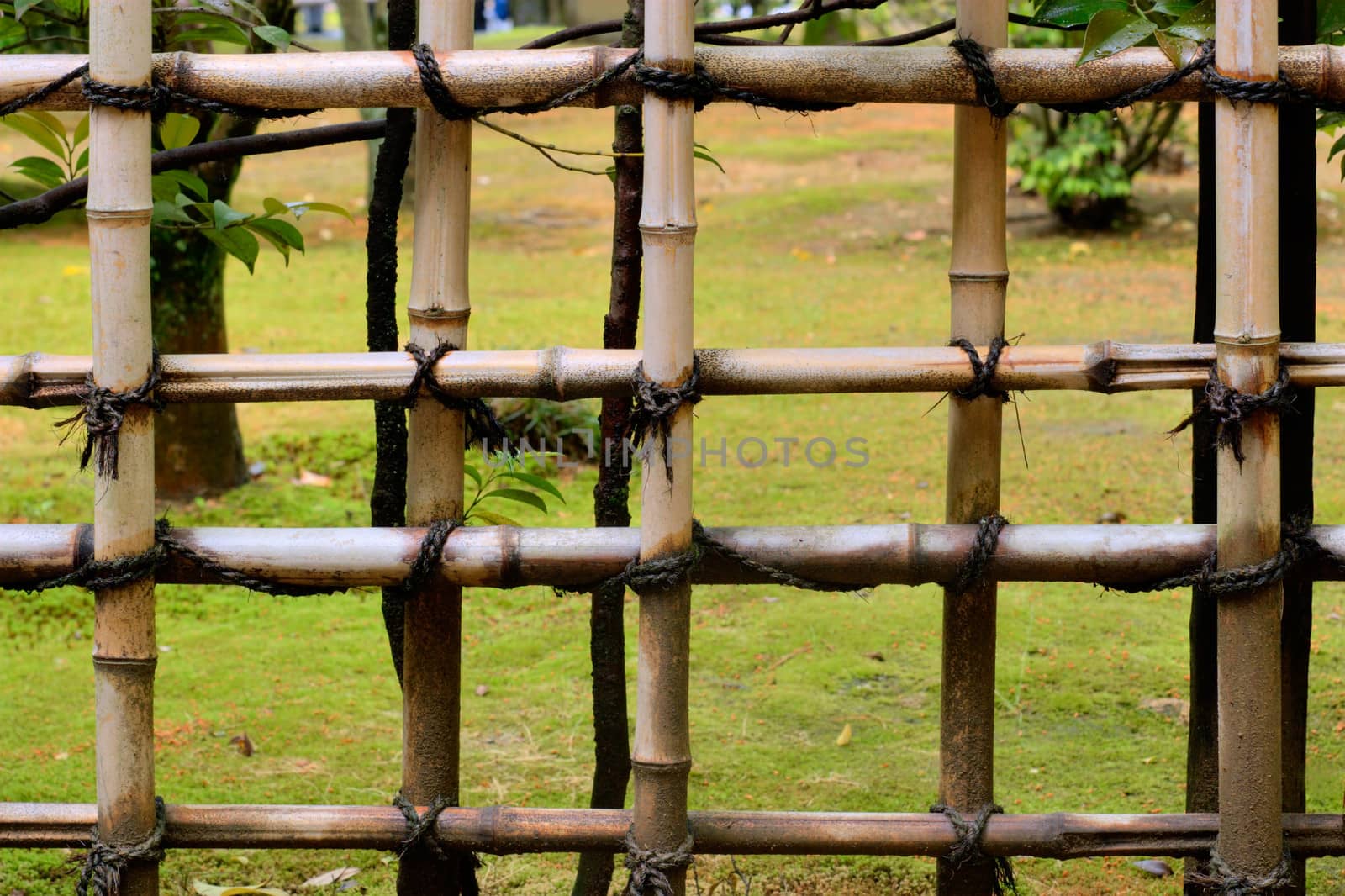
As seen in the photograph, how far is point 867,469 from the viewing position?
183 inches

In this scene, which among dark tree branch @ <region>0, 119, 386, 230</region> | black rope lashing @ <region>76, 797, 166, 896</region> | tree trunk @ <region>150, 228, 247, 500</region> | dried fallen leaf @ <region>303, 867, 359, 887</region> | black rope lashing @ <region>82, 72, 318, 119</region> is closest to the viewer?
black rope lashing @ <region>82, 72, 318, 119</region>

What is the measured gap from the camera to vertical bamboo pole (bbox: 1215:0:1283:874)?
1751 millimetres

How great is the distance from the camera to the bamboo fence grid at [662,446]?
178 cm

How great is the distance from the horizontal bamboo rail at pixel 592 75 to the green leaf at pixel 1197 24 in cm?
5

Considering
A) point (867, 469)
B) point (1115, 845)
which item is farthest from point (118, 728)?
point (867, 469)

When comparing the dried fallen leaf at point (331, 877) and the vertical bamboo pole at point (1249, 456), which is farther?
the dried fallen leaf at point (331, 877)

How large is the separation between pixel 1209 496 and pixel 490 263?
21.0ft

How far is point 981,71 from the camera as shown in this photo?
1805 millimetres

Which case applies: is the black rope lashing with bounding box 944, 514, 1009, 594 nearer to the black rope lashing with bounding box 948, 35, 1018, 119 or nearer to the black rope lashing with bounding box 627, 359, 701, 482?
the black rope lashing with bounding box 627, 359, 701, 482

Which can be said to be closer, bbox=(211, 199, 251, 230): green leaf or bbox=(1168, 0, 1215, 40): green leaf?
bbox=(1168, 0, 1215, 40): green leaf

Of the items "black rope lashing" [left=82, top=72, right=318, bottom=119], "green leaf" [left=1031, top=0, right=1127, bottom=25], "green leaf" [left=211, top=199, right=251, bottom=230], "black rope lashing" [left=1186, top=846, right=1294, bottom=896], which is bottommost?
"black rope lashing" [left=1186, top=846, right=1294, bottom=896]

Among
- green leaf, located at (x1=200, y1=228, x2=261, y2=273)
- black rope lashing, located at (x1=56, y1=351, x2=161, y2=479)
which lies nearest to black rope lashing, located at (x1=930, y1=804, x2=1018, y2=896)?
black rope lashing, located at (x1=56, y1=351, x2=161, y2=479)

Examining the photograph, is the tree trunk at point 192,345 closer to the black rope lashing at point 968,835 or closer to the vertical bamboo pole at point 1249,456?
the black rope lashing at point 968,835

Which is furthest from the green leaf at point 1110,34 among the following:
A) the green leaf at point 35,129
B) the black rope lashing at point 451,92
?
the green leaf at point 35,129
